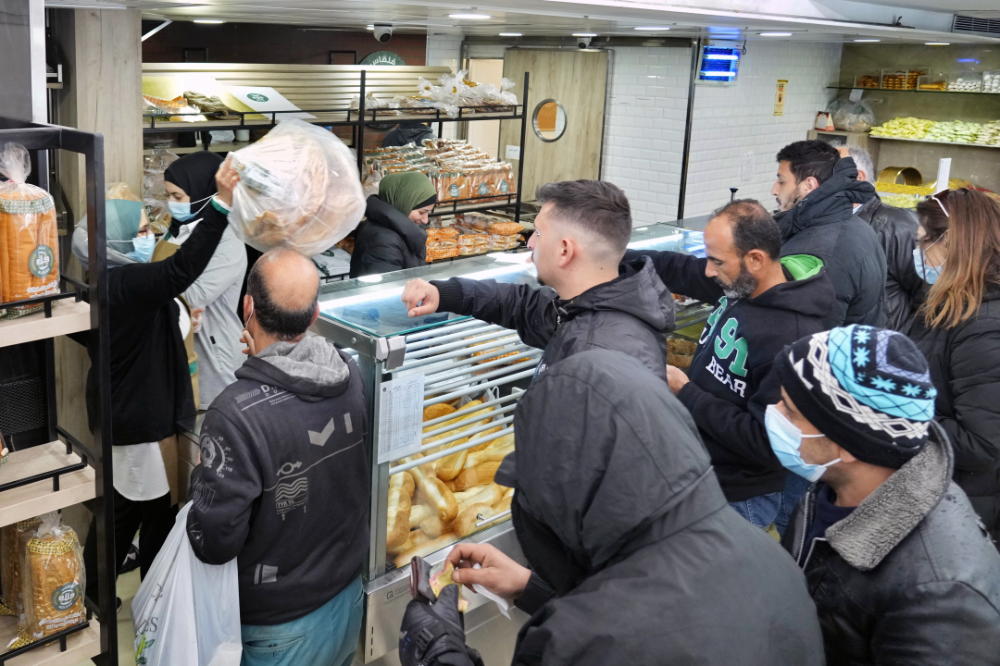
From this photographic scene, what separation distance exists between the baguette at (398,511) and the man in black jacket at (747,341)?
0.90 m

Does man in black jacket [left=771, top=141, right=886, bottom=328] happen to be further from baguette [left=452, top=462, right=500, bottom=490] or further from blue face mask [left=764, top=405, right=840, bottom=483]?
blue face mask [left=764, top=405, right=840, bottom=483]

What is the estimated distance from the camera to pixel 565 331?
222 cm

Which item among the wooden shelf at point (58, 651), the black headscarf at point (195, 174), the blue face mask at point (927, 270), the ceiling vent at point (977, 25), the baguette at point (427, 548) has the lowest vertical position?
the baguette at point (427, 548)

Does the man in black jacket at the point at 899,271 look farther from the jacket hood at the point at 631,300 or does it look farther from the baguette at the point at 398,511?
the baguette at the point at 398,511

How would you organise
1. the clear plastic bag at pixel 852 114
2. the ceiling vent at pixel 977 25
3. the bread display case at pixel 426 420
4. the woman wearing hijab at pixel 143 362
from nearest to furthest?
the bread display case at pixel 426 420, the woman wearing hijab at pixel 143 362, the ceiling vent at pixel 977 25, the clear plastic bag at pixel 852 114

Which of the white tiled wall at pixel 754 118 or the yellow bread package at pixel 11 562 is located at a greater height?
the white tiled wall at pixel 754 118

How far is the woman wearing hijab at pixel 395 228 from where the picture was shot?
4.14 meters

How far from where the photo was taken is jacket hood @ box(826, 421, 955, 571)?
4.62ft

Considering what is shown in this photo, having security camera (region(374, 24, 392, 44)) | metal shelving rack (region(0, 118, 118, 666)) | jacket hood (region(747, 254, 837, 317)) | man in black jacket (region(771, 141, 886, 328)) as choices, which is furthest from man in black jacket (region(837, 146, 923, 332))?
metal shelving rack (region(0, 118, 118, 666))

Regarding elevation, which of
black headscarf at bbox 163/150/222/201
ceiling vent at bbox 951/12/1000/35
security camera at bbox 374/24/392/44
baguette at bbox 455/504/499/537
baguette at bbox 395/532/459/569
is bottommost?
baguette at bbox 395/532/459/569

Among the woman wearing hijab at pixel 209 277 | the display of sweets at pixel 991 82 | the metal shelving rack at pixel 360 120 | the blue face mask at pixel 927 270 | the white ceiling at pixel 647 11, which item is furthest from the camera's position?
the display of sweets at pixel 991 82

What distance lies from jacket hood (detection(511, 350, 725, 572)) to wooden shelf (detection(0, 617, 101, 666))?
1.25 metres

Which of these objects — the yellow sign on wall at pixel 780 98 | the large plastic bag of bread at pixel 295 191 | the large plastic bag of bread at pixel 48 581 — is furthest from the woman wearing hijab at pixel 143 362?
the yellow sign on wall at pixel 780 98

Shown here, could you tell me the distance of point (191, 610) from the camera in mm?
2051
